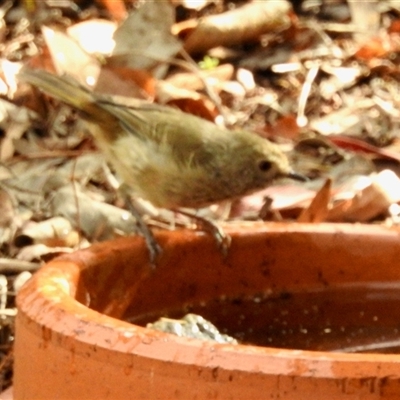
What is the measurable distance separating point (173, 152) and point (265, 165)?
0.31 metres

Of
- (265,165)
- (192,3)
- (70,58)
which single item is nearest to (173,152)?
(265,165)

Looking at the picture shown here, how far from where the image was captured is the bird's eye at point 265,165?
11.2 ft

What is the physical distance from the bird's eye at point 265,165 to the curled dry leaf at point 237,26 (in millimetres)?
1909

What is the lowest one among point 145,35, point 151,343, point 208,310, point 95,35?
point 95,35

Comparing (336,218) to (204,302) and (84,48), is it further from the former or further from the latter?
(84,48)

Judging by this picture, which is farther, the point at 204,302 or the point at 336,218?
the point at 336,218

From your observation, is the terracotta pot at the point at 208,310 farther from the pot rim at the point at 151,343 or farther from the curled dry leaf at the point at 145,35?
the curled dry leaf at the point at 145,35

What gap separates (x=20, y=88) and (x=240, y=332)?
240 centimetres

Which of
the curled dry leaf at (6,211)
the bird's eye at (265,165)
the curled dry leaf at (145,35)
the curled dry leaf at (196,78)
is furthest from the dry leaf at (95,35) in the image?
the bird's eye at (265,165)

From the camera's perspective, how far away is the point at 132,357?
1.81 metres

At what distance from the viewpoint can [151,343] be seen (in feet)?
5.90

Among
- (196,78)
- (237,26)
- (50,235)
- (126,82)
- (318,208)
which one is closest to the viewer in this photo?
(318,208)

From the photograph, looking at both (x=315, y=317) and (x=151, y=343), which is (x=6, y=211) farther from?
(x=151, y=343)

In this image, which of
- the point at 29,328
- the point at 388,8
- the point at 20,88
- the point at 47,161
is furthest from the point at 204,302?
the point at 388,8
